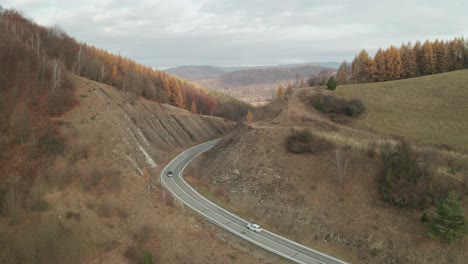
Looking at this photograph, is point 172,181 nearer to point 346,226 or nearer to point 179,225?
point 179,225

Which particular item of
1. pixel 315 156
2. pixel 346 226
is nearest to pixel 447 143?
pixel 315 156

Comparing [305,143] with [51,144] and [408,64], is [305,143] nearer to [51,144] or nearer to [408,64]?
[51,144]

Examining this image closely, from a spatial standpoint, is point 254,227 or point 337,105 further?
point 337,105

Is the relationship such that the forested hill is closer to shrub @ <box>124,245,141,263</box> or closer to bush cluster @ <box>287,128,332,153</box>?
shrub @ <box>124,245,141,263</box>

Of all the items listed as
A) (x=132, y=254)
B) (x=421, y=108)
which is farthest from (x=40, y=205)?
(x=421, y=108)

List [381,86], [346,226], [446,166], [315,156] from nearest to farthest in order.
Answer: [346,226] → [446,166] → [315,156] → [381,86]

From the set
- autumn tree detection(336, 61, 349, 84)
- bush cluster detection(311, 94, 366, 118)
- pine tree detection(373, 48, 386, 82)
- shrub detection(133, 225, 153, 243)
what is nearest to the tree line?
pine tree detection(373, 48, 386, 82)

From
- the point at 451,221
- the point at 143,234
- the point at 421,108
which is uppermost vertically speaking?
the point at 421,108
